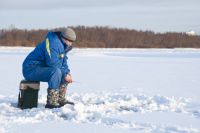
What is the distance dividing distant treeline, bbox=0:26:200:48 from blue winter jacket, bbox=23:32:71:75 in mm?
37004

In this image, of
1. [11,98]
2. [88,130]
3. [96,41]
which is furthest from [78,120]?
[96,41]

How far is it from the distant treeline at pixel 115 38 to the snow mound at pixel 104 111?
120 ft

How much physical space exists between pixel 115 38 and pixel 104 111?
1675 inches

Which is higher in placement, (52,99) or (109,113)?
(52,99)

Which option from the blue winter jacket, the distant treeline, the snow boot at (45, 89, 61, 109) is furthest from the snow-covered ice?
the distant treeline

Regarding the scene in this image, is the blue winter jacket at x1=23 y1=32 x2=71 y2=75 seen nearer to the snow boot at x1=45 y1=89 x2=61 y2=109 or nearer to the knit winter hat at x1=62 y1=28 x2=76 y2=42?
the knit winter hat at x1=62 y1=28 x2=76 y2=42

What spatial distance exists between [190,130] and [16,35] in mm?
45066

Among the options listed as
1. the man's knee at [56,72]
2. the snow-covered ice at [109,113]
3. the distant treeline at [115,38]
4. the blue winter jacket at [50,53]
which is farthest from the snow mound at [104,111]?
the distant treeline at [115,38]

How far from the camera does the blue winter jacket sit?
6.44m

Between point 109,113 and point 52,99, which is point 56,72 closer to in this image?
point 52,99

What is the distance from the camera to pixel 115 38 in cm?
4847

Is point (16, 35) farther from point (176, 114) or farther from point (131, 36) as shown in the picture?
point (176, 114)

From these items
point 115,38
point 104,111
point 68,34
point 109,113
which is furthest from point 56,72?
point 115,38

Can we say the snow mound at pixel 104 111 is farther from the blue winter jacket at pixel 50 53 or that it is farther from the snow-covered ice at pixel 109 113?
the blue winter jacket at pixel 50 53
